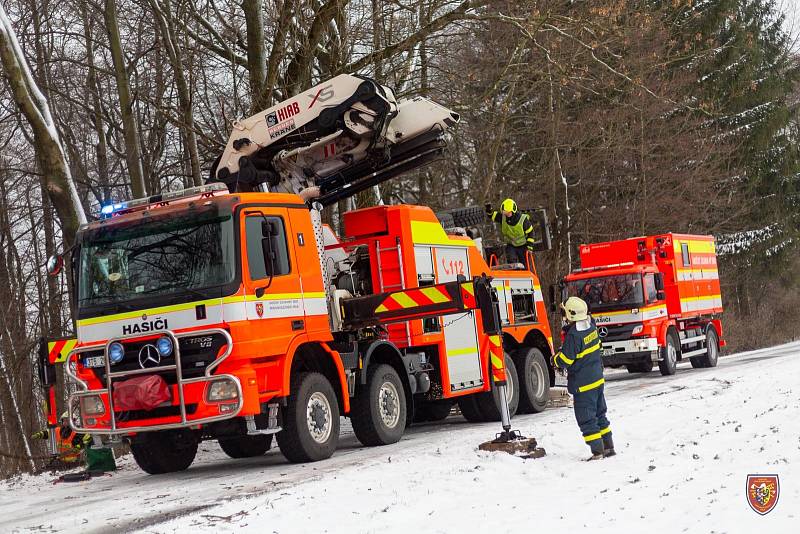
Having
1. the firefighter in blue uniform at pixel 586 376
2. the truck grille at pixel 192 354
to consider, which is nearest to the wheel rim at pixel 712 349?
the firefighter in blue uniform at pixel 586 376

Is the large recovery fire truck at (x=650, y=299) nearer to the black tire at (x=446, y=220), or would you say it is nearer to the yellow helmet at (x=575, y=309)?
the black tire at (x=446, y=220)

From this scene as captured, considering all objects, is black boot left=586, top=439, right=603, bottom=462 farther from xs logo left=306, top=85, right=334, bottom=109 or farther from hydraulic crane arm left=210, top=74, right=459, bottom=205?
xs logo left=306, top=85, right=334, bottom=109

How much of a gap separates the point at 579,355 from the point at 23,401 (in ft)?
53.2

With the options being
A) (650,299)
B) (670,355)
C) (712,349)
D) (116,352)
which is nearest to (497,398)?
(116,352)

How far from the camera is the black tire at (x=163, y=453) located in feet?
37.2

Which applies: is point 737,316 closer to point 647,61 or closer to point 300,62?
point 647,61

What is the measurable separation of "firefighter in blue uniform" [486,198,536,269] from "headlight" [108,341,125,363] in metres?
7.23

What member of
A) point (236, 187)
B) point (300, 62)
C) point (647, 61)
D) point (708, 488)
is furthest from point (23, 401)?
point (708, 488)

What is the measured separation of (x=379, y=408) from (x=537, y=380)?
4.34 m

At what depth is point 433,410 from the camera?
15.1 metres

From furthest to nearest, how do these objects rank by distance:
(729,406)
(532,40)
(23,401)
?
(23,401) < (532,40) < (729,406)

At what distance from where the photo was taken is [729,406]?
12344mm

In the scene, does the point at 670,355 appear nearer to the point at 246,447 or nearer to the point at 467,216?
the point at 467,216

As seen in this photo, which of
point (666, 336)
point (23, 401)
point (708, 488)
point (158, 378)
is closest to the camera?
point (708, 488)
